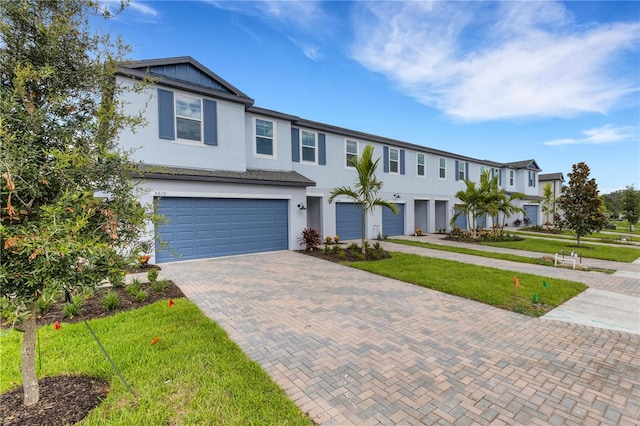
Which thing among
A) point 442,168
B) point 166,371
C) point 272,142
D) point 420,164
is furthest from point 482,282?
point 442,168

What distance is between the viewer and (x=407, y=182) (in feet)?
63.5

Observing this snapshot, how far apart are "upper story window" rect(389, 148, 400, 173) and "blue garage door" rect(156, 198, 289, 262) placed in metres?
9.05

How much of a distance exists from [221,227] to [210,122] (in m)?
4.14

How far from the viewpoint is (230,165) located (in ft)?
37.7

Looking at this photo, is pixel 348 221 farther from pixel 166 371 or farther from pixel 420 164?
pixel 166 371

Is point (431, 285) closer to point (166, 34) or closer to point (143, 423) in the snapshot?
point (143, 423)

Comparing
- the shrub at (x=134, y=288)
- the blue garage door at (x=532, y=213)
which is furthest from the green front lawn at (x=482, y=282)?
the blue garage door at (x=532, y=213)

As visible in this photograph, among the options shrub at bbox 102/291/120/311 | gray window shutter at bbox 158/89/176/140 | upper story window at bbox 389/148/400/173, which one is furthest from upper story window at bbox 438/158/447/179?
shrub at bbox 102/291/120/311

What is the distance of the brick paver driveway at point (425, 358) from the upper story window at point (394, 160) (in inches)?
512

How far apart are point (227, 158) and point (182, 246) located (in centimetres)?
390

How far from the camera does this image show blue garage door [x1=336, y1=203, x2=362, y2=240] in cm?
1617

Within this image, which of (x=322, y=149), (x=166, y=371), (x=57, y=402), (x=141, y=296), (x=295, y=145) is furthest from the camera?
(x=322, y=149)

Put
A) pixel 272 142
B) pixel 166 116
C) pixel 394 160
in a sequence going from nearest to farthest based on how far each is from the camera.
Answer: pixel 166 116 < pixel 272 142 < pixel 394 160

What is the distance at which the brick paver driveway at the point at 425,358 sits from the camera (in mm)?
2744
